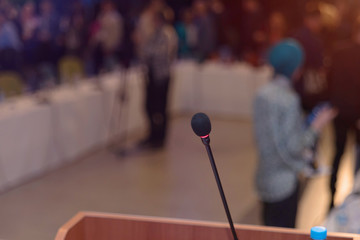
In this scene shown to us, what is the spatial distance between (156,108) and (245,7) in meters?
3.85

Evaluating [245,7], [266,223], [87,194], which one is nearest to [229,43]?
[245,7]

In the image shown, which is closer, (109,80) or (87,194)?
(87,194)

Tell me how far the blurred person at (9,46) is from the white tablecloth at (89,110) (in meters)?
1.86

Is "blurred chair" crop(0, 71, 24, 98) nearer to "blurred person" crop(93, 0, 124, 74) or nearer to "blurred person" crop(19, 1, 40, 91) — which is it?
"blurred person" crop(19, 1, 40, 91)

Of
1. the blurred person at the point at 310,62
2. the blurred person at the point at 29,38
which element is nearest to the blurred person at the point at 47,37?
the blurred person at the point at 29,38

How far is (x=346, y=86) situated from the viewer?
13.6 ft

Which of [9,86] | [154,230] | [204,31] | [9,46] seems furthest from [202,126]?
[204,31]

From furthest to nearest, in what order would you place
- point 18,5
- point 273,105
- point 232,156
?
point 18,5 < point 232,156 < point 273,105

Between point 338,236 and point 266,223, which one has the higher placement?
point 338,236

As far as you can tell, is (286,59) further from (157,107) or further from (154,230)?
(157,107)

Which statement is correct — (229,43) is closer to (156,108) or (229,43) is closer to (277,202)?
(156,108)

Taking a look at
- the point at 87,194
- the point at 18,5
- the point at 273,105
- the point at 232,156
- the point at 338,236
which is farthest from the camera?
the point at 18,5

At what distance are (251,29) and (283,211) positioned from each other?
21.9 feet

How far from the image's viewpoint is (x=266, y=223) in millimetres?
3170
